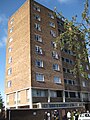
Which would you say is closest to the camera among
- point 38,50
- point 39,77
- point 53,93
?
point 39,77

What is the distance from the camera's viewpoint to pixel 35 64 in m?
38.1

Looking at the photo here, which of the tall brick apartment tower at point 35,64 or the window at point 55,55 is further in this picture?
the window at point 55,55

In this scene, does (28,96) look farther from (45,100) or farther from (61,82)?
(61,82)

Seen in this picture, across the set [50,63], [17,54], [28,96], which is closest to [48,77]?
[50,63]

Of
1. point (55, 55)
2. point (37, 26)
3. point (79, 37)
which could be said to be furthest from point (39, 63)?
point (79, 37)

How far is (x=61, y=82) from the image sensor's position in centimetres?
4259

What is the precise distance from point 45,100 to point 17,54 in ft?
40.6

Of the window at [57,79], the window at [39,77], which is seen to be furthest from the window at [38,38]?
the window at [57,79]

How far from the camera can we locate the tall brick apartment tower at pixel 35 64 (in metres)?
37.5

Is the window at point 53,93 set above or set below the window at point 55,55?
below

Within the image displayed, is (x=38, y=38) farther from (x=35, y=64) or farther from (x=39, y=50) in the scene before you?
(x=35, y=64)

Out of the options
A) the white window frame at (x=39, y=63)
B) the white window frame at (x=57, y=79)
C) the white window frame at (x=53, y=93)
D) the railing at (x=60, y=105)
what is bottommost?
the railing at (x=60, y=105)

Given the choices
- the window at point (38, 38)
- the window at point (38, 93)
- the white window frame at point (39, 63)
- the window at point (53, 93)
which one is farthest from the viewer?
the window at point (38, 38)

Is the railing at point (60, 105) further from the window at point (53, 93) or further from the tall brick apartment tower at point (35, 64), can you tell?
the window at point (53, 93)
